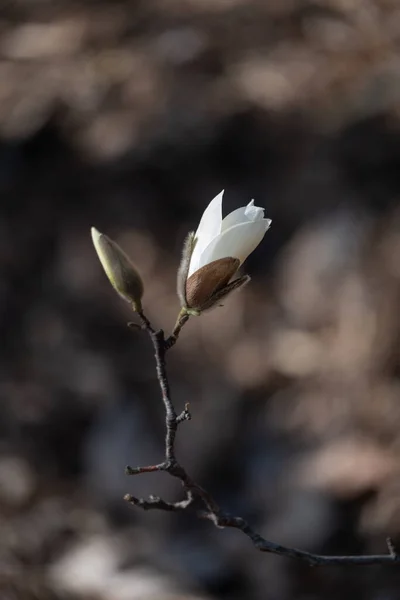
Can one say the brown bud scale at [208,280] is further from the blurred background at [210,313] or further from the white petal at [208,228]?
the blurred background at [210,313]

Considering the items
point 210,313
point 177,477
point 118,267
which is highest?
point 210,313

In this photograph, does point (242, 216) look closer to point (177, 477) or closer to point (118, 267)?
point (118, 267)

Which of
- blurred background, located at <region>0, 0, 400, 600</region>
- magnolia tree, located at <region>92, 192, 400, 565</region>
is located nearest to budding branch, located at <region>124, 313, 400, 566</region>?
magnolia tree, located at <region>92, 192, 400, 565</region>

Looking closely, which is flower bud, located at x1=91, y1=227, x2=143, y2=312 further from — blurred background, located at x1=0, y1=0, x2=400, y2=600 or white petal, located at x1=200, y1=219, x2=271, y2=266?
blurred background, located at x1=0, y1=0, x2=400, y2=600

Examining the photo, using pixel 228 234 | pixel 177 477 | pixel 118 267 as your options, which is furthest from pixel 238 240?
pixel 177 477

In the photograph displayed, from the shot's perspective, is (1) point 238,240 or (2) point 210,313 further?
(2) point 210,313

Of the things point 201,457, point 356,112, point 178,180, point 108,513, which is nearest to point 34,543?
point 108,513

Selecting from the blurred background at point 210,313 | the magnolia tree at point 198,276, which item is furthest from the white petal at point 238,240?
the blurred background at point 210,313
